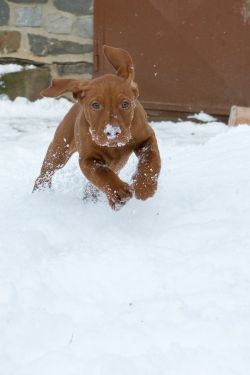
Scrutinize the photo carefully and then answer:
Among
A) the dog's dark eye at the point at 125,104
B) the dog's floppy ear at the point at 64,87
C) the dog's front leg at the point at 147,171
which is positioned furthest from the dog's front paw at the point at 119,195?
the dog's floppy ear at the point at 64,87

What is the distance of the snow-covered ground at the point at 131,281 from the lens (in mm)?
1974

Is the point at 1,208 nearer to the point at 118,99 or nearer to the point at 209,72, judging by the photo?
the point at 118,99

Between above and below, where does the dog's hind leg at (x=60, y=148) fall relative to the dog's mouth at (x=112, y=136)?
below

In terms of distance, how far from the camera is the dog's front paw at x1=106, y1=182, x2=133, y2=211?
2.88 metres

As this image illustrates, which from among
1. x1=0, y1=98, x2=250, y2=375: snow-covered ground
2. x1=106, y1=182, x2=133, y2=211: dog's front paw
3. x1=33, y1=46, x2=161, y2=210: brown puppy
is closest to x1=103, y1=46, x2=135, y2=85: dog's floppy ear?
x1=33, y1=46, x2=161, y2=210: brown puppy

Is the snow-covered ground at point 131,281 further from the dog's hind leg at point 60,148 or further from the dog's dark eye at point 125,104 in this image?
the dog's dark eye at point 125,104

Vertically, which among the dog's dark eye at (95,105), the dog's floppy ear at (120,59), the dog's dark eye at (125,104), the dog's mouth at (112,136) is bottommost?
→ the dog's mouth at (112,136)

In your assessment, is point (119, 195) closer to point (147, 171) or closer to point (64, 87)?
point (147, 171)

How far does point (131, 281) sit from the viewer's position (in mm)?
2436

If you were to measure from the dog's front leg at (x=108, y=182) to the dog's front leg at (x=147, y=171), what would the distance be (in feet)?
0.43

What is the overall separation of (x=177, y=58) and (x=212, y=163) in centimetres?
281

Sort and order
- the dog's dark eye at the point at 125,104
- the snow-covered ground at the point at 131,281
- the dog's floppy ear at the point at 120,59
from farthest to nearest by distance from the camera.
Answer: the dog's floppy ear at the point at 120,59
the dog's dark eye at the point at 125,104
the snow-covered ground at the point at 131,281

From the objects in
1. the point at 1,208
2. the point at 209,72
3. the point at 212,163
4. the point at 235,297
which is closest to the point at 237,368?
the point at 235,297

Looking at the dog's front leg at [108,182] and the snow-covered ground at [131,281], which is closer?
the snow-covered ground at [131,281]
